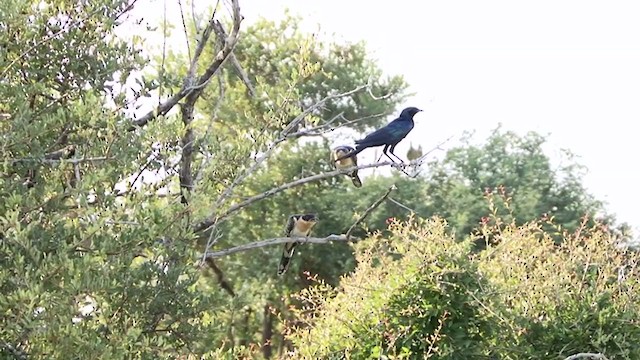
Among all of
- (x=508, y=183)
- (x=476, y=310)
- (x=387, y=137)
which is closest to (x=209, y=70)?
(x=387, y=137)

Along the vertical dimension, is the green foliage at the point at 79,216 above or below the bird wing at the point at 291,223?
above

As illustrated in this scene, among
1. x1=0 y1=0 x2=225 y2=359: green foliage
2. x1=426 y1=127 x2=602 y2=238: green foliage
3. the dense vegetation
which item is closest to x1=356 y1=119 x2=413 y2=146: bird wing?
the dense vegetation

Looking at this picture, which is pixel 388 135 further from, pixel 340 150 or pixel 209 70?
pixel 209 70

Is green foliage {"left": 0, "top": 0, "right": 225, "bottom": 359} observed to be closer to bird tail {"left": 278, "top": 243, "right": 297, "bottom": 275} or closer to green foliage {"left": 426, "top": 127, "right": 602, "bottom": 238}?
bird tail {"left": 278, "top": 243, "right": 297, "bottom": 275}

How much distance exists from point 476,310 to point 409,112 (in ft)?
5.92

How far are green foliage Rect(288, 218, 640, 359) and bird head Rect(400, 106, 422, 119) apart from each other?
0.97m

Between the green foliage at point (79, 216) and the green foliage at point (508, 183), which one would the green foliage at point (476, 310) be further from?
the green foliage at point (508, 183)

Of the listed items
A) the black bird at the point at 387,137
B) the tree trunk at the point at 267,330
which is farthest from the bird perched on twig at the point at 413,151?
the black bird at the point at 387,137

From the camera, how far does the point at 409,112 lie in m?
7.25

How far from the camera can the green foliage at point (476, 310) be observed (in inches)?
269

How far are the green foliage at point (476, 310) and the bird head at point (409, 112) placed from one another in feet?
3.18

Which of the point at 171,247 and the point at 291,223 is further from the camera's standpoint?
the point at 291,223

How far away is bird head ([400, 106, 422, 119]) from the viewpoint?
23.5 feet

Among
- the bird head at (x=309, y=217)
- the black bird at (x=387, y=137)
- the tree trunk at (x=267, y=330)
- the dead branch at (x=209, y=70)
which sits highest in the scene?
the dead branch at (x=209, y=70)
